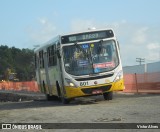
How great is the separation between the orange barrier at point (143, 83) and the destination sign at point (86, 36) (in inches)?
352

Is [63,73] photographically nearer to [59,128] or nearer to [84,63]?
[84,63]

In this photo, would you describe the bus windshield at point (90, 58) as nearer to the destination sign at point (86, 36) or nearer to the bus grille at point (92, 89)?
the destination sign at point (86, 36)

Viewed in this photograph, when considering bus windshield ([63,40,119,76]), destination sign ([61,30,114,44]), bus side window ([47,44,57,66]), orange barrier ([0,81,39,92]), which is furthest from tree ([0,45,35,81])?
bus windshield ([63,40,119,76])

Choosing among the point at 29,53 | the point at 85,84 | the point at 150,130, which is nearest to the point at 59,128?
the point at 150,130

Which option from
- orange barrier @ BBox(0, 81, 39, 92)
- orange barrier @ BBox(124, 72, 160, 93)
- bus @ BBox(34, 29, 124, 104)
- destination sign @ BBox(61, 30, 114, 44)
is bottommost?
orange barrier @ BBox(0, 81, 39, 92)

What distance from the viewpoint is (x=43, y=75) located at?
29047 mm

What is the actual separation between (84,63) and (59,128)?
879 centimetres

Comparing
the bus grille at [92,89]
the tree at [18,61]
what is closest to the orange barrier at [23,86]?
the bus grille at [92,89]

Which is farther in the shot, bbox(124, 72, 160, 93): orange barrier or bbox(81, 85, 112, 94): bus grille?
bbox(124, 72, 160, 93): orange barrier

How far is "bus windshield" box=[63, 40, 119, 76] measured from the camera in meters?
21.6

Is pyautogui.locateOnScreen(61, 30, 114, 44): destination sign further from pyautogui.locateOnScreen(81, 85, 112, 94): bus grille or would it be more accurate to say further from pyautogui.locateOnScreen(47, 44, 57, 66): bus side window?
pyautogui.locateOnScreen(81, 85, 112, 94): bus grille

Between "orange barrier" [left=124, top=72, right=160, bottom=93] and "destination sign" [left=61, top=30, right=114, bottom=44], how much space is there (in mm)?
8941

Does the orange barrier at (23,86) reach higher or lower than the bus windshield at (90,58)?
lower

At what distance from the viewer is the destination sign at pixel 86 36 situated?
21.9 meters
